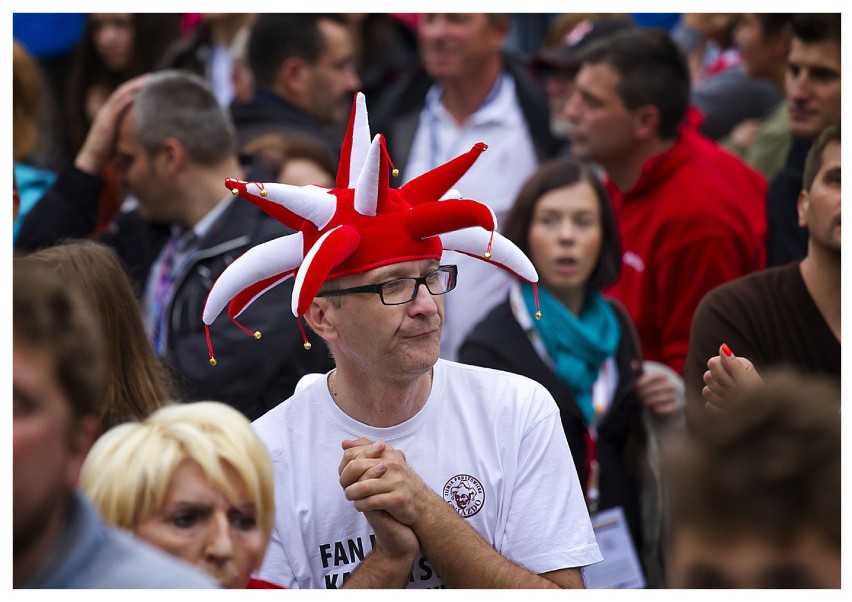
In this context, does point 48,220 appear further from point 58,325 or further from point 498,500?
point 58,325

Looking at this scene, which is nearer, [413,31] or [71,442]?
[71,442]

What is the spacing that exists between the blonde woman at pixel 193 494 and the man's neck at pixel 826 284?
1.83 metres

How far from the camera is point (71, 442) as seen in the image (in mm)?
1948

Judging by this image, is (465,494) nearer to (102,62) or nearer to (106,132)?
(106,132)

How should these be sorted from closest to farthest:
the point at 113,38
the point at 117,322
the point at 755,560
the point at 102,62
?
the point at 755,560 < the point at 117,322 < the point at 113,38 < the point at 102,62

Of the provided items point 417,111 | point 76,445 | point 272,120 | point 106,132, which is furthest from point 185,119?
point 76,445

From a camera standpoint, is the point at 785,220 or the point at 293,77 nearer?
the point at 785,220

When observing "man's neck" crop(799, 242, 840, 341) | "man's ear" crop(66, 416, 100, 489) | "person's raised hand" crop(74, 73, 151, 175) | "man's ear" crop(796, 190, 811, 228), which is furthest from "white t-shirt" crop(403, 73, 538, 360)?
"man's ear" crop(66, 416, 100, 489)

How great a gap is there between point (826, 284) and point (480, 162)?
7.22 feet

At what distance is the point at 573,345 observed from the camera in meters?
4.39

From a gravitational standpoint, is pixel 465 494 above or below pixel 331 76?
below

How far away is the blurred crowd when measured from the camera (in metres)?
1.93

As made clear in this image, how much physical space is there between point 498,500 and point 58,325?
1423 mm
